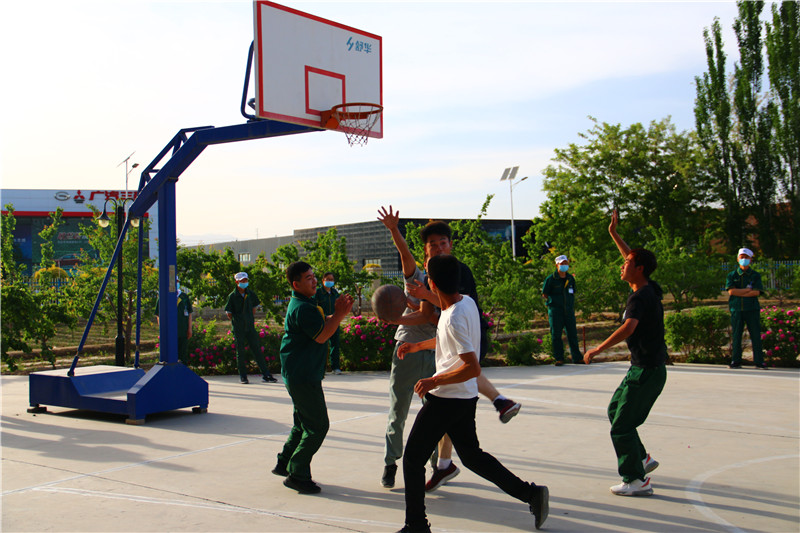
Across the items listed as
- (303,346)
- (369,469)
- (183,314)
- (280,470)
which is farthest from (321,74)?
(280,470)

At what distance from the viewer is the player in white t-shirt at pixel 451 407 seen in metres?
4.51

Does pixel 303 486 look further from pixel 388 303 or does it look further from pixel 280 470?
pixel 388 303

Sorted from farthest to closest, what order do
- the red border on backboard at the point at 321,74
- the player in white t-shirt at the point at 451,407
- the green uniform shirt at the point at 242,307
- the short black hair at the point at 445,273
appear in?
the green uniform shirt at the point at 242,307 < the red border on backboard at the point at 321,74 < the short black hair at the point at 445,273 < the player in white t-shirt at the point at 451,407

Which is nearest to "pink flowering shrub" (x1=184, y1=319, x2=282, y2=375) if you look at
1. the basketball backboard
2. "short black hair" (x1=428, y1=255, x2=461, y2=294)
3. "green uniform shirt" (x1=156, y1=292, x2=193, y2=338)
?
"green uniform shirt" (x1=156, y1=292, x2=193, y2=338)

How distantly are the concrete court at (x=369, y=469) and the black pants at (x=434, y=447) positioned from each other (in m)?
0.39

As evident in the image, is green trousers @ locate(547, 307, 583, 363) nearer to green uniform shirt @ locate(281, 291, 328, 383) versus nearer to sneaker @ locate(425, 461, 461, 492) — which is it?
sneaker @ locate(425, 461, 461, 492)

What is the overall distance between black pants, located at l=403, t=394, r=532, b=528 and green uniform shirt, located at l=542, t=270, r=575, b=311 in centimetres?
1030

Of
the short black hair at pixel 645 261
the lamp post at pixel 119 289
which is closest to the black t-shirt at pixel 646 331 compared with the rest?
the short black hair at pixel 645 261

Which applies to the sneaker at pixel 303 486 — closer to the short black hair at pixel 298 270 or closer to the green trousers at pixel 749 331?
the short black hair at pixel 298 270

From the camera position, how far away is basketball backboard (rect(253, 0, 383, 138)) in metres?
9.44

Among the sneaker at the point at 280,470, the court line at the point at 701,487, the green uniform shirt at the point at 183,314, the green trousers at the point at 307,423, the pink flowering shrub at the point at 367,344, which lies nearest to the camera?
the court line at the point at 701,487

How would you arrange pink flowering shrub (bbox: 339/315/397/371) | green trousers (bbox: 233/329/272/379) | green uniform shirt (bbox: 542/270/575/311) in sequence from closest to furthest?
1. green trousers (bbox: 233/329/272/379)
2. pink flowering shrub (bbox: 339/315/397/371)
3. green uniform shirt (bbox: 542/270/575/311)

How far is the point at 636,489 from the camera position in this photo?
5.55 m

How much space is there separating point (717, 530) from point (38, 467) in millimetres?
5720
